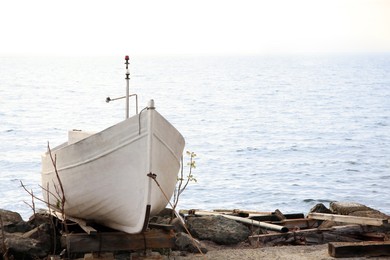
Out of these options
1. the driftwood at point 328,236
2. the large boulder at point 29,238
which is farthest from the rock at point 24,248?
the driftwood at point 328,236

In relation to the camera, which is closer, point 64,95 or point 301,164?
point 301,164

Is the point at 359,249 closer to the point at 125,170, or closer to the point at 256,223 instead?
the point at 256,223

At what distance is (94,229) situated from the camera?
10281 mm

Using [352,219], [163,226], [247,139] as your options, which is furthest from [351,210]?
[247,139]

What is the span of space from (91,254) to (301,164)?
1938 centimetres

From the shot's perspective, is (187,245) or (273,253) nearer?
(273,253)

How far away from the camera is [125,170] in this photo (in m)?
9.79

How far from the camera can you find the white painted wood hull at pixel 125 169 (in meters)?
9.64


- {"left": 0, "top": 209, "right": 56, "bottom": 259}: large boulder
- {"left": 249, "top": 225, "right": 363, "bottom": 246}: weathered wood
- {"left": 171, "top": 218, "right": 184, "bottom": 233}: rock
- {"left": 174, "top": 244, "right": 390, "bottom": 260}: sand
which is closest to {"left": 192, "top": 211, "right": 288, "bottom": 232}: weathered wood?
{"left": 249, "top": 225, "right": 363, "bottom": 246}: weathered wood

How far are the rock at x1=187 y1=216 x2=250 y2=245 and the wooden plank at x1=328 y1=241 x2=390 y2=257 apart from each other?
1.62 m

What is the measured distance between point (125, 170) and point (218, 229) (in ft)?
8.11

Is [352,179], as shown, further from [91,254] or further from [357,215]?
[91,254]

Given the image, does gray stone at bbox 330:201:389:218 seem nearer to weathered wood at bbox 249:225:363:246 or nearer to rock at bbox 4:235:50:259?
weathered wood at bbox 249:225:363:246

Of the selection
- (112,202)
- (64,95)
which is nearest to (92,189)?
(112,202)
